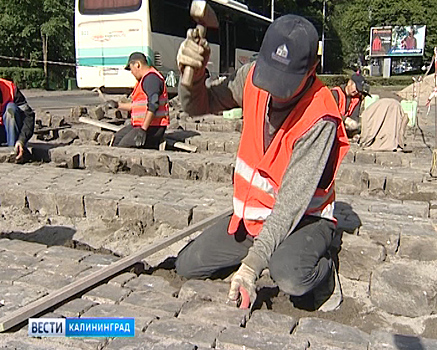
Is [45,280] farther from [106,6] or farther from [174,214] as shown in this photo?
[106,6]

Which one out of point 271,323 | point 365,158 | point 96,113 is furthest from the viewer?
point 96,113

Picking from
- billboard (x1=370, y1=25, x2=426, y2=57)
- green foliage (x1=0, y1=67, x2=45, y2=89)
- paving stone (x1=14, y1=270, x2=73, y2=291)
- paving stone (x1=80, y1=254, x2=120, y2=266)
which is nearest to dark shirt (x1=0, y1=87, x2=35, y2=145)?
paving stone (x1=80, y1=254, x2=120, y2=266)

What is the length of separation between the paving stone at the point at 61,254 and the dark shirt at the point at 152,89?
11.7 ft

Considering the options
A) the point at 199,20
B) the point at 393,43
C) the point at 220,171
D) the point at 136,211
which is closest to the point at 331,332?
the point at 199,20

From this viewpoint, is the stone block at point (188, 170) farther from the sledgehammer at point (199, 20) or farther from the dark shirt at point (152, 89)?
the sledgehammer at point (199, 20)

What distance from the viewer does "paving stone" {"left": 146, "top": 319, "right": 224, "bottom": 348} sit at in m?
2.26

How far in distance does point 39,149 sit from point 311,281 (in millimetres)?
5146

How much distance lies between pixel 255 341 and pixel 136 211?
2325mm

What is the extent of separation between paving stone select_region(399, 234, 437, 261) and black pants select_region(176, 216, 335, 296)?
2.38ft

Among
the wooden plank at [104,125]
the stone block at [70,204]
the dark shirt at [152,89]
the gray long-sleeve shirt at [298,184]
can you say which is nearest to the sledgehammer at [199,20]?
the gray long-sleeve shirt at [298,184]

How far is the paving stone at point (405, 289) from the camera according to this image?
2.99m

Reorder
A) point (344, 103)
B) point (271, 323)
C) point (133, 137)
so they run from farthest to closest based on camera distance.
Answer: point (344, 103), point (133, 137), point (271, 323)

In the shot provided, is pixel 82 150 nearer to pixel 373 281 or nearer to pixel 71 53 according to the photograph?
pixel 373 281

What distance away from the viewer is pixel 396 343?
2209 millimetres
